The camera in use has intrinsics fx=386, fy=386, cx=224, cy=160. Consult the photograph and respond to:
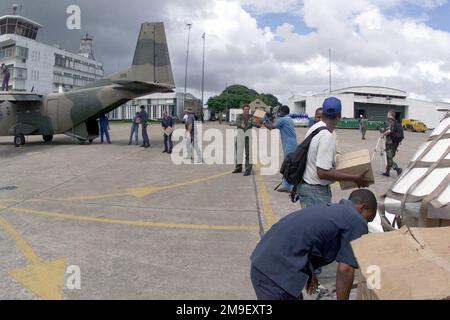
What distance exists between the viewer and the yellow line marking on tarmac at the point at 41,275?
12.3 ft

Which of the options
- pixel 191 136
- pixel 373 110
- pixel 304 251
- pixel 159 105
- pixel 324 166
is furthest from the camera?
pixel 159 105

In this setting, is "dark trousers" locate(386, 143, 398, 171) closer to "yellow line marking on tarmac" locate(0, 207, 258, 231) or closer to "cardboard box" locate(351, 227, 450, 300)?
"yellow line marking on tarmac" locate(0, 207, 258, 231)

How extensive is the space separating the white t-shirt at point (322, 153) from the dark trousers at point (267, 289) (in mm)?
1484

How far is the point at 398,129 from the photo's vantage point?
9.77m

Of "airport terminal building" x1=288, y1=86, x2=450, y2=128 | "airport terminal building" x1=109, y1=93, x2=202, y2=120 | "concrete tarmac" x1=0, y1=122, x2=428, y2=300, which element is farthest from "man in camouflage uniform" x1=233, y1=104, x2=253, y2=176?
"airport terminal building" x1=109, y1=93, x2=202, y2=120

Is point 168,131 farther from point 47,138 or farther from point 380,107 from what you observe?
point 380,107

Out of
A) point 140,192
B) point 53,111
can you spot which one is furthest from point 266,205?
point 53,111

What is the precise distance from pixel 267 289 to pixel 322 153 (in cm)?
160

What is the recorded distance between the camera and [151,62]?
1697 cm

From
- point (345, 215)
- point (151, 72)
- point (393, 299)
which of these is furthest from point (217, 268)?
point (151, 72)

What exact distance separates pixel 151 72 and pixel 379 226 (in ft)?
47.4

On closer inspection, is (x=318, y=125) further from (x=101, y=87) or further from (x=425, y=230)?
(x=101, y=87)
